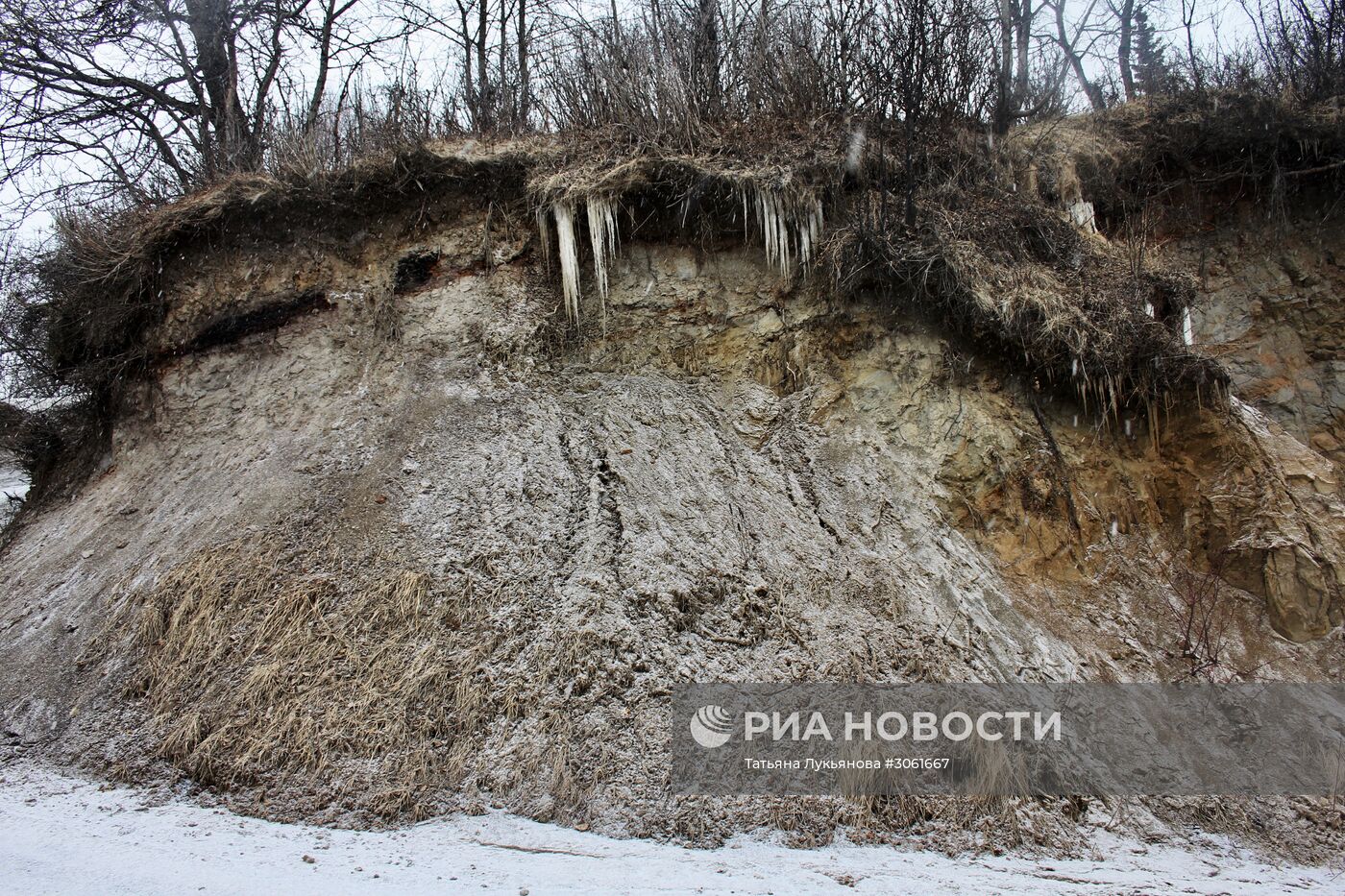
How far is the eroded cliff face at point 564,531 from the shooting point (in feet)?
15.4

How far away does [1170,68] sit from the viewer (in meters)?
10.3

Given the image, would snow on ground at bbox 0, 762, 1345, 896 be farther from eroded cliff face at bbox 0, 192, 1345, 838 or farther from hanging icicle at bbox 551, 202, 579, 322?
hanging icicle at bbox 551, 202, 579, 322

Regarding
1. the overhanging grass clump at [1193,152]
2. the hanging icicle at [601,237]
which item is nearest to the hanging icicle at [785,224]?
the hanging icicle at [601,237]

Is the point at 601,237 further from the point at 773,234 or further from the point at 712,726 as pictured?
the point at 712,726

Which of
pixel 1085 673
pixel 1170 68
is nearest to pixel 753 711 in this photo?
pixel 1085 673

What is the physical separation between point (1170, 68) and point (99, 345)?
12485 mm

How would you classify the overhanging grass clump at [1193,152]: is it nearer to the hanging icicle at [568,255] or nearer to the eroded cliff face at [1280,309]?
the eroded cliff face at [1280,309]

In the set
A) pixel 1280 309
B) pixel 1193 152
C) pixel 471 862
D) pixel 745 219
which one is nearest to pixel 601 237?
pixel 745 219

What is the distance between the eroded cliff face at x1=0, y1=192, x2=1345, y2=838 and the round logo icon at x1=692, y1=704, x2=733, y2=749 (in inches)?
9.0

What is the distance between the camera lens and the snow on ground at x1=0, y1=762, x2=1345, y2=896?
3.58 metres

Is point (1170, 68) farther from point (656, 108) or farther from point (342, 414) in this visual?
point (342, 414)

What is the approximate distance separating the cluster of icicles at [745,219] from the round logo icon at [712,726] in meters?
3.53

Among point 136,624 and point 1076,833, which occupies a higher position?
point 136,624

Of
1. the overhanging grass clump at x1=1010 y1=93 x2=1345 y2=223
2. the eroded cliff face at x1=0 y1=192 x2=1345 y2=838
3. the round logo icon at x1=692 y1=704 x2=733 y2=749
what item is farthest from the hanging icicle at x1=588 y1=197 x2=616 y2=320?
the overhanging grass clump at x1=1010 y1=93 x2=1345 y2=223
